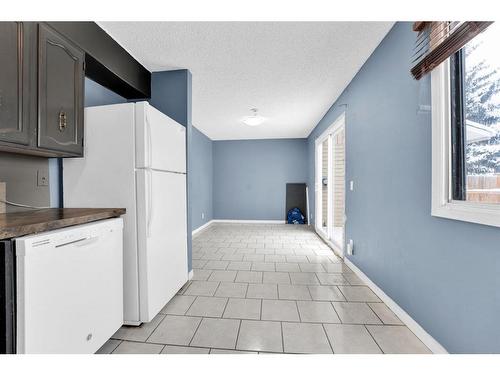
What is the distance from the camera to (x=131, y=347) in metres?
→ 1.53

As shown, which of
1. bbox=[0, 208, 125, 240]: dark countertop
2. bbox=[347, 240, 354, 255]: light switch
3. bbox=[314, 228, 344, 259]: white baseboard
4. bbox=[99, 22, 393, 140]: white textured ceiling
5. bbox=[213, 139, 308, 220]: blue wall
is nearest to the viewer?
bbox=[0, 208, 125, 240]: dark countertop

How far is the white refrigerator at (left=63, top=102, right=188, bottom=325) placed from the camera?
1.71m

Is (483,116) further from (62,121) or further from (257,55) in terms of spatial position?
(62,121)

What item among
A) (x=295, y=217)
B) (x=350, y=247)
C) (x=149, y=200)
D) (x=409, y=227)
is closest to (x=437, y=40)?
(x=409, y=227)

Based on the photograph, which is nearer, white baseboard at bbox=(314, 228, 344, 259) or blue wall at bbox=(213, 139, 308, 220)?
white baseboard at bbox=(314, 228, 344, 259)

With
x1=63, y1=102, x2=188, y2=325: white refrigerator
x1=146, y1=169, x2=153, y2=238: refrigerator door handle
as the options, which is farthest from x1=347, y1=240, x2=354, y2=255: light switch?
x1=146, y1=169, x2=153, y2=238: refrigerator door handle

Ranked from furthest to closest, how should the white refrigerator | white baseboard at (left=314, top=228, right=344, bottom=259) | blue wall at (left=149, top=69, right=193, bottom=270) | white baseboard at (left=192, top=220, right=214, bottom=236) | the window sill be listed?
1. white baseboard at (left=192, top=220, right=214, bottom=236)
2. white baseboard at (left=314, top=228, right=344, bottom=259)
3. blue wall at (left=149, top=69, right=193, bottom=270)
4. the white refrigerator
5. the window sill

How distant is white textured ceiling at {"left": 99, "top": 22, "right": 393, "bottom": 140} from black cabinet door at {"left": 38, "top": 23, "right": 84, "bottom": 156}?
0.53 metres

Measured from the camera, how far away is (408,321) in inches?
68.5

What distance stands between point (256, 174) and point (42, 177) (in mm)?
5340

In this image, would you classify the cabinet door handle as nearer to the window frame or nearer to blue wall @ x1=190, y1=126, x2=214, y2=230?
the window frame

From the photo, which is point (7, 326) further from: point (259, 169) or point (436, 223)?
point (259, 169)

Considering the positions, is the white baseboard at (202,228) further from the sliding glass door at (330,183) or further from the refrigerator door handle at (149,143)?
the refrigerator door handle at (149,143)

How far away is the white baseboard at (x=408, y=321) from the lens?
4.75ft
